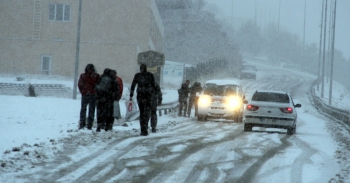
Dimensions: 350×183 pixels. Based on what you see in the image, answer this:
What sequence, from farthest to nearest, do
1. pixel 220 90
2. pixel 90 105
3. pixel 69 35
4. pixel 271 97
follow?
pixel 69 35
pixel 220 90
pixel 271 97
pixel 90 105

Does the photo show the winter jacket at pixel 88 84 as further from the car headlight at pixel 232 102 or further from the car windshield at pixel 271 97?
the car headlight at pixel 232 102

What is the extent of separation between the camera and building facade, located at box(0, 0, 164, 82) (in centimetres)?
4981

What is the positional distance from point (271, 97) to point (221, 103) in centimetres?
546

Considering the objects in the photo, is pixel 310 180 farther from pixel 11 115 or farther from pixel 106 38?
pixel 106 38

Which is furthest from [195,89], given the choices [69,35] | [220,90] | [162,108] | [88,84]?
[69,35]

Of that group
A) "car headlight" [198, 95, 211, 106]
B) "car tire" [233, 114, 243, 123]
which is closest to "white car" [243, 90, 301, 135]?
"car tire" [233, 114, 243, 123]

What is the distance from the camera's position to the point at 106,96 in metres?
15.6

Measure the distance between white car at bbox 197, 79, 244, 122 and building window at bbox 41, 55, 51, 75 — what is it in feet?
83.2

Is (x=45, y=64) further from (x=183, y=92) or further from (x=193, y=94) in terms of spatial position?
(x=183, y=92)

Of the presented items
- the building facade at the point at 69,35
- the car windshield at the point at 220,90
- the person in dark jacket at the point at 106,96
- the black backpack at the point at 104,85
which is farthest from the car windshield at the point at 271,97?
the building facade at the point at 69,35

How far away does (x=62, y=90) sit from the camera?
135 feet

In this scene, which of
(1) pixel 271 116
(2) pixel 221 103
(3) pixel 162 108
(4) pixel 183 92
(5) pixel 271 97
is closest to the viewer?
(1) pixel 271 116

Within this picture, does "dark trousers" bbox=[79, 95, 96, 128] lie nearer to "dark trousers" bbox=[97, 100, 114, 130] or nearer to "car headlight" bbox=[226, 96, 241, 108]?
"dark trousers" bbox=[97, 100, 114, 130]

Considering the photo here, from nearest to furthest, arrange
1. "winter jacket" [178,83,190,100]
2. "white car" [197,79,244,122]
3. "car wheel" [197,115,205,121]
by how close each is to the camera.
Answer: "white car" [197,79,244,122] < "car wheel" [197,115,205,121] < "winter jacket" [178,83,190,100]
